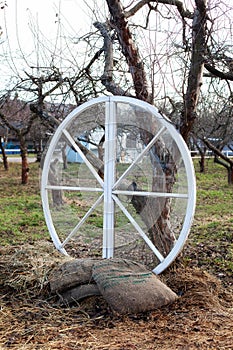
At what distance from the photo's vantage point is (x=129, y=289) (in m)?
3.78

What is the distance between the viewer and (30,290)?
14.2ft

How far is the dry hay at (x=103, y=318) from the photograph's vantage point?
3176 millimetres

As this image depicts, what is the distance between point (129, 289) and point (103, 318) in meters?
0.32

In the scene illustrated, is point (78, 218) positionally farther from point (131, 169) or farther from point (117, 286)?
point (117, 286)

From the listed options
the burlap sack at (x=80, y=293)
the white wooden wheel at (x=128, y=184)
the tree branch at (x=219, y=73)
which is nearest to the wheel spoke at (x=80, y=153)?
the white wooden wheel at (x=128, y=184)

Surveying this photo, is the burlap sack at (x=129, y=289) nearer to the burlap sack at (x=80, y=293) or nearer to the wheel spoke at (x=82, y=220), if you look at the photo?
the burlap sack at (x=80, y=293)

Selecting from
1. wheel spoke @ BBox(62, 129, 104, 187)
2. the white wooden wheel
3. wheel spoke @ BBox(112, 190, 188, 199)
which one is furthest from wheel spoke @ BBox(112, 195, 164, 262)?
wheel spoke @ BBox(62, 129, 104, 187)

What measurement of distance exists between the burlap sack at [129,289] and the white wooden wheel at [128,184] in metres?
0.43

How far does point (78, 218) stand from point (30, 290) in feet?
3.60

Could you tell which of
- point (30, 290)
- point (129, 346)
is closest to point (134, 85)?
point (30, 290)

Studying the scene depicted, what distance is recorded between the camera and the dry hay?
10.4ft

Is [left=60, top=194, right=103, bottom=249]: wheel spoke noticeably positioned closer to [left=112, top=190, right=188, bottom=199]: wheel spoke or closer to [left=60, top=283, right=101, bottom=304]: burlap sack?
[left=112, top=190, right=188, bottom=199]: wheel spoke

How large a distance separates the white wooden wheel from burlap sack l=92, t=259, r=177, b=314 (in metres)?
0.43

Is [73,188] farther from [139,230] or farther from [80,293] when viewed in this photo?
[80,293]
